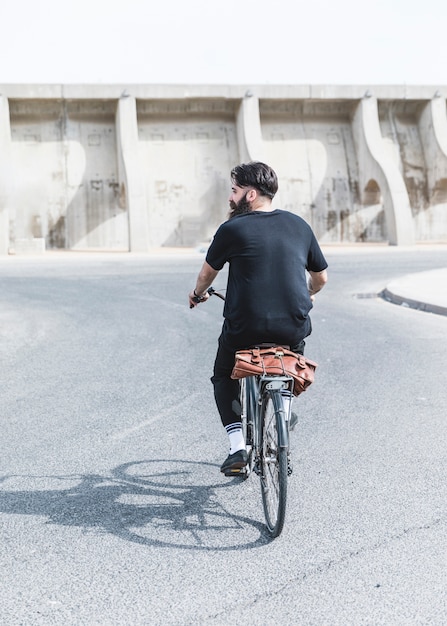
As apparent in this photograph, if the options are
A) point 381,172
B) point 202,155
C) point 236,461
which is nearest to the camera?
point 236,461

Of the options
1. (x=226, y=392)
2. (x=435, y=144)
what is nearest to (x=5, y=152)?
(x=435, y=144)

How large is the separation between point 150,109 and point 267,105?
5.19 meters

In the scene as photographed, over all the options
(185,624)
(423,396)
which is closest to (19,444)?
(185,624)

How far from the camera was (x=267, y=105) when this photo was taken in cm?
3612

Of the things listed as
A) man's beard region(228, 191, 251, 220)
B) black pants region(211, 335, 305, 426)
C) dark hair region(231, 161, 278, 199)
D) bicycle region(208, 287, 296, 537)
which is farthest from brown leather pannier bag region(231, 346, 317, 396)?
dark hair region(231, 161, 278, 199)

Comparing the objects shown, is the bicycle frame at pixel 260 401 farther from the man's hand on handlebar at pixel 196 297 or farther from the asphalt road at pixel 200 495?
the man's hand on handlebar at pixel 196 297

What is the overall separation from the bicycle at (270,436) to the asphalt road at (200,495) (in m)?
0.18

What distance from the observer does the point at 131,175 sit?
3141 centimetres

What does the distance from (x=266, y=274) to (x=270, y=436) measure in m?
0.83

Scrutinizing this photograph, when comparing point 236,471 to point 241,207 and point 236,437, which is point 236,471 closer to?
point 236,437

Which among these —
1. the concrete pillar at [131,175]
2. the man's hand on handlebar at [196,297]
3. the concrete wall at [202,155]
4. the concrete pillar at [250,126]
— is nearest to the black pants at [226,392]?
the man's hand on handlebar at [196,297]

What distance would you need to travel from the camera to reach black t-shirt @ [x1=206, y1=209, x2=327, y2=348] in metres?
4.17

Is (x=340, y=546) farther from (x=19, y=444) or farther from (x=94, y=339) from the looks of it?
(x=94, y=339)

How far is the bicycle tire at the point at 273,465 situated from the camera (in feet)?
12.5
